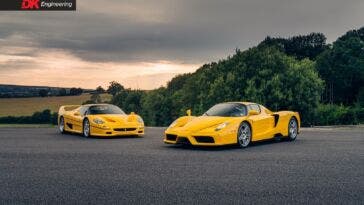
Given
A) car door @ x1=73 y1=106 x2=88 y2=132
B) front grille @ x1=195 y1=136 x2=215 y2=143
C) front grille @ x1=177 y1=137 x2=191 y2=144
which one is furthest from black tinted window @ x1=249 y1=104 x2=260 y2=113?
car door @ x1=73 y1=106 x2=88 y2=132

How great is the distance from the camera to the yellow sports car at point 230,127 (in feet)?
40.2

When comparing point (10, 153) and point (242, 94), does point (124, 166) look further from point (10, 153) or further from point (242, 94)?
point (242, 94)

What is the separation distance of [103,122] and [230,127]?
554 centimetres

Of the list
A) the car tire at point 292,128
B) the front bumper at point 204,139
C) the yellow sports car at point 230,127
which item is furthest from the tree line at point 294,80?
the front bumper at point 204,139

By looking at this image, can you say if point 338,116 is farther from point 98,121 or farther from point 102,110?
point 98,121

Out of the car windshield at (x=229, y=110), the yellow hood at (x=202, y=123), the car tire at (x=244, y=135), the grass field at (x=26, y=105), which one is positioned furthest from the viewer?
the grass field at (x=26, y=105)

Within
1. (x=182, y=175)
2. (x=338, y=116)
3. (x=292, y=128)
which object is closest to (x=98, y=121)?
(x=292, y=128)

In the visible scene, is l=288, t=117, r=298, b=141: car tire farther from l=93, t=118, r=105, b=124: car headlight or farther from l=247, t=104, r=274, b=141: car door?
l=93, t=118, r=105, b=124: car headlight

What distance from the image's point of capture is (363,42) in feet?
222

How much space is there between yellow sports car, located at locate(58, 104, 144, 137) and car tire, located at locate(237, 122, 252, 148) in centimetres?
483

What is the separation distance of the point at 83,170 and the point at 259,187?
3.41m

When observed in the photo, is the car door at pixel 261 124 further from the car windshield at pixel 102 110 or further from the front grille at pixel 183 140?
the car windshield at pixel 102 110

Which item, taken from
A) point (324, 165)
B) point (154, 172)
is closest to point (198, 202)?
A: point (154, 172)

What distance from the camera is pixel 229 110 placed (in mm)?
13305
